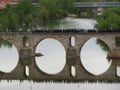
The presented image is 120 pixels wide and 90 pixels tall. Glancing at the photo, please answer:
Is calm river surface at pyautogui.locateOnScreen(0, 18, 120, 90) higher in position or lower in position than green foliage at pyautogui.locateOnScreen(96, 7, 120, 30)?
lower

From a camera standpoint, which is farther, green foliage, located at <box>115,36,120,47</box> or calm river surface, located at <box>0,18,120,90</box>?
green foliage, located at <box>115,36,120,47</box>

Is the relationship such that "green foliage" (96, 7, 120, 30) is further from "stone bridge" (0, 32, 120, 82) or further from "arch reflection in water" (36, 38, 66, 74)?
"stone bridge" (0, 32, 120, 82)

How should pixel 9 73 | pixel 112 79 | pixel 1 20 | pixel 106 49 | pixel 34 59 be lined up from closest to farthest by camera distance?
A: pixel 112 79 < pixel 9 73 < pixel 34 59 < pixel 106 49 < pixel 1 20

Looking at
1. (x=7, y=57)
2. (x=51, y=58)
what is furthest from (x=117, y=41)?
(x=7, y=57)

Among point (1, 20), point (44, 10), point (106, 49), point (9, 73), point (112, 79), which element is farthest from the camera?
point (44, 10)

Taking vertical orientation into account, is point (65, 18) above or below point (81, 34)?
below

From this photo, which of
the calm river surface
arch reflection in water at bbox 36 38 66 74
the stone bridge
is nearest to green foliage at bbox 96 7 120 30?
the calm river surface

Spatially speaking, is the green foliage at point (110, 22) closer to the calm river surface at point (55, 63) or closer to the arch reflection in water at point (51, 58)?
the calm river surface at point (55, 63)

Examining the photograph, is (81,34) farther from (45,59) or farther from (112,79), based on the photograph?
(112,79)

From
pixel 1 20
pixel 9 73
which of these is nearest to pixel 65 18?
pixel 1 20
